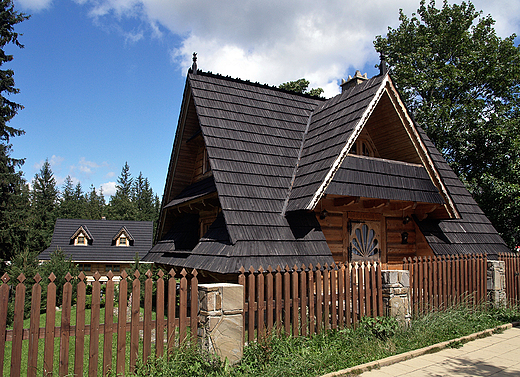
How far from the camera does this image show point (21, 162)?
25.4 m

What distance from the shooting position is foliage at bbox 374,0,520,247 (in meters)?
19.2

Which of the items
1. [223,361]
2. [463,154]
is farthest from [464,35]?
[223,361]

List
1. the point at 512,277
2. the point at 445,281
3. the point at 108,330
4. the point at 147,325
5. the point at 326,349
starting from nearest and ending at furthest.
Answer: the point at 108,330 < the point at 147,325 < the point at 326,349 < the point at 445,281 < the point at 512,277

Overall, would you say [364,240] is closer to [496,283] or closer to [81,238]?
[496,283]

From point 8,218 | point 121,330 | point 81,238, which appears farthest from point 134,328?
point 81,238

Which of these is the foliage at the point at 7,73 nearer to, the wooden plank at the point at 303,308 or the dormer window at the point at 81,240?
the dormer window at the point at 81,240

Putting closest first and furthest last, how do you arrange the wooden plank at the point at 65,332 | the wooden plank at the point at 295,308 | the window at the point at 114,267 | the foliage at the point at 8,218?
the wooden plank at the point at 65,332 → the wooden plank at the point at 295,308 → the foliage at the point at 8,218 → the window at the point at 114,267

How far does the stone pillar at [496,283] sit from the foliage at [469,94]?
380 inches

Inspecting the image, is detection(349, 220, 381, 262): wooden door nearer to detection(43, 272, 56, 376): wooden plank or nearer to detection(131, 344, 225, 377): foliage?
detection(131, 344, 225, 377): foliage

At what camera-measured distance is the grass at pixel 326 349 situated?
503 centimetres

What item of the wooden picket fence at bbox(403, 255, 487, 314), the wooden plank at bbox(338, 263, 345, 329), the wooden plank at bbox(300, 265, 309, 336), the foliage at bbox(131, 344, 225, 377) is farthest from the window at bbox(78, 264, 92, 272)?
the foliage at bbox(131, 344, 225, 377)

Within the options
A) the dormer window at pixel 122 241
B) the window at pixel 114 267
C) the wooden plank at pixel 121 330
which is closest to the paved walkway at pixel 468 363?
the wooden plank at pixel 121 330

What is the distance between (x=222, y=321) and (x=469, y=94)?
2295 centimetres

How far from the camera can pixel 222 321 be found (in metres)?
5.29
